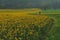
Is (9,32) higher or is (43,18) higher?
(43,18)

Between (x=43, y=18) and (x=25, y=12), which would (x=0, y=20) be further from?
(x=43, y=18)

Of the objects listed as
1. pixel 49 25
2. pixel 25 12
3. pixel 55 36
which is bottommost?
pixel 55 36

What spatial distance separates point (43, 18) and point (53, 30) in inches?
7.7

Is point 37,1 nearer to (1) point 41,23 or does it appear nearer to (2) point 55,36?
(1) point 41,23

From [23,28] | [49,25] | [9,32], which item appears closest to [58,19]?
[49,25]

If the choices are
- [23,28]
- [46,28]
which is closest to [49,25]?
[46,28]

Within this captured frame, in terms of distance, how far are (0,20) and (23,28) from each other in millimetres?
312

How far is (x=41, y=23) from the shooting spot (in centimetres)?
214

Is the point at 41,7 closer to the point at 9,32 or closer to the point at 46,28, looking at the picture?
the point at 46,28

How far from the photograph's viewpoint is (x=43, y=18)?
2.14 m

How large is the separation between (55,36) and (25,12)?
49 centimetres

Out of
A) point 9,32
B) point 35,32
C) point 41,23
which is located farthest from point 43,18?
point 9,32

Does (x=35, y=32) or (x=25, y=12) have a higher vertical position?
(x=25, y=12)

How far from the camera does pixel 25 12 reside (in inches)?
84.9
